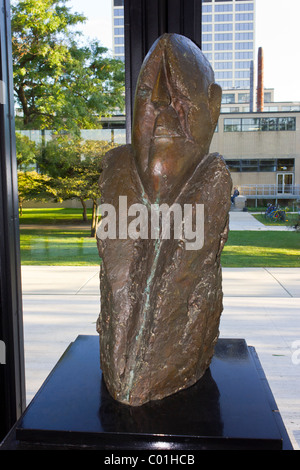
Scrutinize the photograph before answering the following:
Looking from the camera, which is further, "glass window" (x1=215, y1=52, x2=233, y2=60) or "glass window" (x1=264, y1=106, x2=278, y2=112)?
"glass window" (x1=264, y1=106, x2=278, y2=112)

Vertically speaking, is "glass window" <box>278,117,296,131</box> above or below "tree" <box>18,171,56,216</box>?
above

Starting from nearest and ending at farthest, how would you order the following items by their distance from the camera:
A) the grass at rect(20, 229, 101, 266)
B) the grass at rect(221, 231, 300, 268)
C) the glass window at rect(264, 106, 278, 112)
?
the glass window at rect(264, 106, 278, 112)
the grass at rect(20, 229, 101, 266)
the grass at rect(221, 231, 300, 268)

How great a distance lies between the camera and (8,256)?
6.56 ft

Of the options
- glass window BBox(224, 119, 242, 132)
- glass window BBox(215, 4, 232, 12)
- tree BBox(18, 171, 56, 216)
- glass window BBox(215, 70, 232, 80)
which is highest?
glass window BBox(215, 4, 232, 12)

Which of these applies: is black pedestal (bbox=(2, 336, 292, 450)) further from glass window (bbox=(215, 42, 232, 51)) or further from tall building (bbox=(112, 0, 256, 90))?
glass window (bbox=(215, 42, 232, 51))

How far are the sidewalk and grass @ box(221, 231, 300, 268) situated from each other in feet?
0.25

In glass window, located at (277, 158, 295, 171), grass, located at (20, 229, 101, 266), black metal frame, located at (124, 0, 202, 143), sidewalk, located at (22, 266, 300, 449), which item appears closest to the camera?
black metal frame, located at (124, 0, 202, 143)

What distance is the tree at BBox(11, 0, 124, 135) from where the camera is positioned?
275cm

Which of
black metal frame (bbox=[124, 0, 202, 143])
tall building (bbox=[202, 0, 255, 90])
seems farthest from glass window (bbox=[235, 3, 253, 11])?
black metal frame (bbox=[124, 0, 202, 143])

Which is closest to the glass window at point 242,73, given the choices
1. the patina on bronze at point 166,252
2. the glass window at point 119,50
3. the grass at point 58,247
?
the glass window at point 119,50

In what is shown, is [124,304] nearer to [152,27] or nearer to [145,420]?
[145,420]

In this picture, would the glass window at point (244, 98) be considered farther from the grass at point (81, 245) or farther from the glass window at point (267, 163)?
the grass at point (81, 245)

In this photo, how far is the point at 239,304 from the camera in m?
3.80
